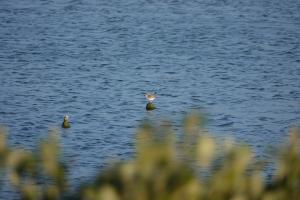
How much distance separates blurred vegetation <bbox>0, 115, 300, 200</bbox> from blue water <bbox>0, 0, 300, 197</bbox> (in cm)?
1846

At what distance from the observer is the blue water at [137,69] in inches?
1373

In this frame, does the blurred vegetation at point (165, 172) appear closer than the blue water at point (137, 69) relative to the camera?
Yes

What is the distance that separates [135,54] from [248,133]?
2138 centimetres

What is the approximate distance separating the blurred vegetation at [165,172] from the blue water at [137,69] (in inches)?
727

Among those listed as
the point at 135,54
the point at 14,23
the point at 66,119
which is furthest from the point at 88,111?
the point at 14,23

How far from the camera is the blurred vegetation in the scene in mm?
6582

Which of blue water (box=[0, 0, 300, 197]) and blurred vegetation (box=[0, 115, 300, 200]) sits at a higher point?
blurred vegetation (box=[0, 115, 300, 200])

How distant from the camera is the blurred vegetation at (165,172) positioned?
6.58 m

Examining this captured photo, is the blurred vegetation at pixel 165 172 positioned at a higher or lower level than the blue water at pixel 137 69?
higher

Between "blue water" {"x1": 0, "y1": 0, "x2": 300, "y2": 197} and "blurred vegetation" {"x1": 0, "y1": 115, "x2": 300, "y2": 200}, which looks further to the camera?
"blue water" {"x1": 0, "y1": 0, "x2": 300, "y2": 197}

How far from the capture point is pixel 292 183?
24.3 ft

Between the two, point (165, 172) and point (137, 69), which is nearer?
point (165, 172)

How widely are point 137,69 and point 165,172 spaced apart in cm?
4313

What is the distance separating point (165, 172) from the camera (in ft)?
22.0
